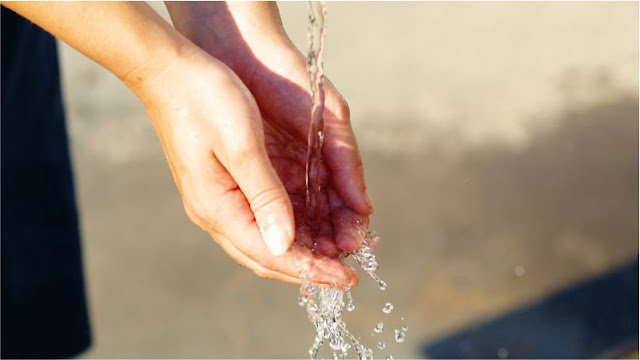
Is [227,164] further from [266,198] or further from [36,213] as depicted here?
[36,213]

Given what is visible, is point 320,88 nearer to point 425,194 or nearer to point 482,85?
point 425,194

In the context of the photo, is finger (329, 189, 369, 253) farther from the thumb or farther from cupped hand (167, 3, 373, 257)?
the thumb

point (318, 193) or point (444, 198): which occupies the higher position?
point (318, 193)

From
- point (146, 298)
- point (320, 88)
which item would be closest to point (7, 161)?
point (320, 88)

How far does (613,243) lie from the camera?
2.13 meters

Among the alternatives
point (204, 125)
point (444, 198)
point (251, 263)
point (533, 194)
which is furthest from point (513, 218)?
point (204, 125)

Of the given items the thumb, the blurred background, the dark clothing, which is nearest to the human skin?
Result: the thumb

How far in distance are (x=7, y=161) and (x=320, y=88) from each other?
2.11ft

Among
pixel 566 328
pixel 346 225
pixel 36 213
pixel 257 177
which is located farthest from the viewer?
pixel 566 328

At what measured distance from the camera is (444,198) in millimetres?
2223

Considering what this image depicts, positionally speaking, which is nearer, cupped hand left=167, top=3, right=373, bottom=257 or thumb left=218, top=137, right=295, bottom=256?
thumb left=218, top=137, right=295, bottom=256

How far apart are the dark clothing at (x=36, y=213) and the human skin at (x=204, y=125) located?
15.6 inches

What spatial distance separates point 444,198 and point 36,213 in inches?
48.4

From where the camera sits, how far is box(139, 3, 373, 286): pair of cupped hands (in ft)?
2.79
